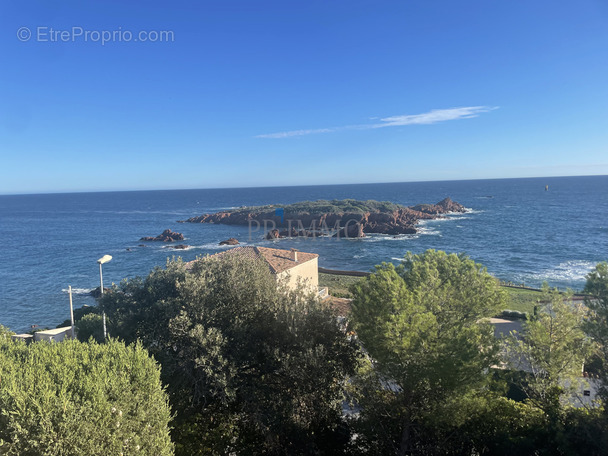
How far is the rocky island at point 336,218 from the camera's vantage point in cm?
8088

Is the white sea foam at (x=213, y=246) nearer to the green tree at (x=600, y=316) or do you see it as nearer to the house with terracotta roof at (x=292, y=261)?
the house with terracotta roof at (x=292, y=261)

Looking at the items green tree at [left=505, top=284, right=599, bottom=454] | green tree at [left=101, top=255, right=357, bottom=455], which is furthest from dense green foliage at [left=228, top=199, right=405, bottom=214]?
green tree at [left=101, top=255, right=357, bottom=455]

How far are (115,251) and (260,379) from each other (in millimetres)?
63503

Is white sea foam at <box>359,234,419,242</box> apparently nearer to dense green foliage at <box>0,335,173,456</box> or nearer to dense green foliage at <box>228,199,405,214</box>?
dense green foliage at <box>228,199,405,214</box>

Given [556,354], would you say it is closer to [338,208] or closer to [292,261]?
[292,261]

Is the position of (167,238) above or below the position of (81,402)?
below

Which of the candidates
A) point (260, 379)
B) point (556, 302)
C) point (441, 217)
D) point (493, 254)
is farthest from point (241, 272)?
point (441, 217)

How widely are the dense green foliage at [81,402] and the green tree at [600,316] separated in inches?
447

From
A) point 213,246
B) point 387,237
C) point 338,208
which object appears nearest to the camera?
point 213,246

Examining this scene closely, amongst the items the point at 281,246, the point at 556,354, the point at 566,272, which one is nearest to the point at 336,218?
the point at 281,246

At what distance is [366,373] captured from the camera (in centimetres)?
1114

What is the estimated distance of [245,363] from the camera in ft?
34.9

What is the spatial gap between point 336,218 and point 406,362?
274 feet

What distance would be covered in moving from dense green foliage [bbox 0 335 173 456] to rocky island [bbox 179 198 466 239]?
222ft
